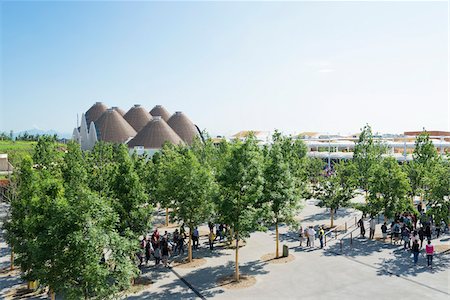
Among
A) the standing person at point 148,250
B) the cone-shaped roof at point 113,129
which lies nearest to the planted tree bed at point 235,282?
the standing person at point 148,250

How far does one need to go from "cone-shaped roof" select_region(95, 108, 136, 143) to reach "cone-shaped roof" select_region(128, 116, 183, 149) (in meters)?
8.00

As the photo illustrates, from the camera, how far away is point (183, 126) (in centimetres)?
9756

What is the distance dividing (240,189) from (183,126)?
82146mm

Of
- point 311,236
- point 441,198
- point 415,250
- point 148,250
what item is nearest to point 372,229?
point 311,236

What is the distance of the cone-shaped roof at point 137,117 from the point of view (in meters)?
103

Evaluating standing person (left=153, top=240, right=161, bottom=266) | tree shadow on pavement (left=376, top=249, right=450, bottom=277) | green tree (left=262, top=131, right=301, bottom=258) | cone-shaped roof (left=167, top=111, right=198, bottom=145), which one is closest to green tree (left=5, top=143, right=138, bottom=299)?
standing person (left=153, top=240, right=161, bottom=266)

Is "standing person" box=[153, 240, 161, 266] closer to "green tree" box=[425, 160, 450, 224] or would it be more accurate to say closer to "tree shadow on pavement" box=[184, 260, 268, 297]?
"tree shadow on pavement" box=[184, 260, 268, 297]

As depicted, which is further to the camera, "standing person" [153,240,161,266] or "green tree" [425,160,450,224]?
"standing person" [153,240,161,266]

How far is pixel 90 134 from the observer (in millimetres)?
97625

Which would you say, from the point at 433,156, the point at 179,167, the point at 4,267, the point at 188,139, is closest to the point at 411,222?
the point at 433,156

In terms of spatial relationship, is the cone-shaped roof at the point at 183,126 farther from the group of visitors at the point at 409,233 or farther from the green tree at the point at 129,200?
the green tree at the point at 129,200

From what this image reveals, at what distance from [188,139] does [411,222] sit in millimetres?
75351

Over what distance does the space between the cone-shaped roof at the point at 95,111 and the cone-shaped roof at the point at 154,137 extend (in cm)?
3045

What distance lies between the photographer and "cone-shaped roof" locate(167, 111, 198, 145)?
95312 millimetres
